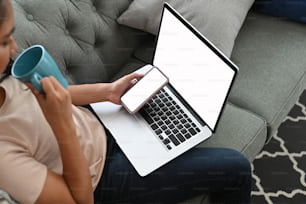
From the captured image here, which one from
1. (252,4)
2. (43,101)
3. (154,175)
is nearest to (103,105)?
(154,175)

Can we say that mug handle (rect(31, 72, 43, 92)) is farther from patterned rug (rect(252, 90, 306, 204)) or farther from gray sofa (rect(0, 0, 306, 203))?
patterned rug (rect(252, 90, 306, 204))

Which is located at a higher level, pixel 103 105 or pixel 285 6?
pixel 285 6

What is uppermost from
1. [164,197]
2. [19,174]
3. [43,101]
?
[43,101]

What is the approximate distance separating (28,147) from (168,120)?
1.17 feet

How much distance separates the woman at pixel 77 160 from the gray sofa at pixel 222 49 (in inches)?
2.9

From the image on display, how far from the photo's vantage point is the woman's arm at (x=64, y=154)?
0.77 m

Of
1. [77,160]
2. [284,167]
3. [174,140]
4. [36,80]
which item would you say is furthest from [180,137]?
[284,167]

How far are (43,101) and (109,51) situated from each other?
0.48 m

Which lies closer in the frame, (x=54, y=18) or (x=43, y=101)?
(x=43, y=101)

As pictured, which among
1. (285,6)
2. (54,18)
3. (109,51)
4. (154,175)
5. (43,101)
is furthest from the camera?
(285,6)

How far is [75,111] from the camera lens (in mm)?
993

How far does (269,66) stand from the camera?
49.8 inches

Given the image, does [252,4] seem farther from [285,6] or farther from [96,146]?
[96,146]

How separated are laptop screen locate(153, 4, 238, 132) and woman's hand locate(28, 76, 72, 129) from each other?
36 centimetres
